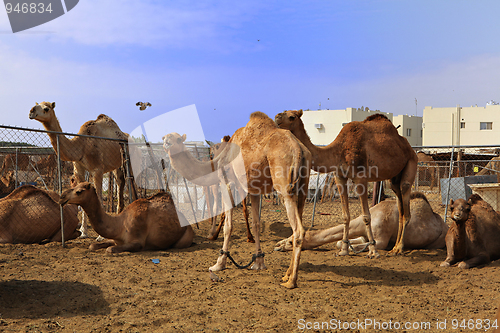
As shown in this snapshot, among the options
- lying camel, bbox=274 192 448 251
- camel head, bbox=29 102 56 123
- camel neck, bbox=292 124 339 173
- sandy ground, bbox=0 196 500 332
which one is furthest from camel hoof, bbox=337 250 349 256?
camel head, bbox=29 102 56 123

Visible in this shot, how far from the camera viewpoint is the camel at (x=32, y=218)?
7363 millimetres

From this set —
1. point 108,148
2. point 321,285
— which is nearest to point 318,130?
point 108,148

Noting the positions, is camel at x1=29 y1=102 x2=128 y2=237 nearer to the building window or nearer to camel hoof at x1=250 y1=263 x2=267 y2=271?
camel hoof at x1=250 y1=263 x2=267 y2=271

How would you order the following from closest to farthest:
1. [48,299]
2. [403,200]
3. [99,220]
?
[48,299], [99,220], [403,200]

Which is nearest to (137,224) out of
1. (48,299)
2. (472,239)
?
(48,299)

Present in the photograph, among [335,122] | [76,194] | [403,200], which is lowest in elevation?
[403,200]

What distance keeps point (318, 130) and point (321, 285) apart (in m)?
44.8

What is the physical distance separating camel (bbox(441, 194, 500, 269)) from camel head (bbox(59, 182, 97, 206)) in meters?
6.30

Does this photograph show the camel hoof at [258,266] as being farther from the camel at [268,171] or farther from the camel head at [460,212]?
the camel head at [460,212]

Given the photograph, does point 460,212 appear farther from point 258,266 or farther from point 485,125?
point 485,125

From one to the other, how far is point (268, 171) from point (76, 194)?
351 centimetres

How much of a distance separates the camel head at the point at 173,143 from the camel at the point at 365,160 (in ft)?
7.92

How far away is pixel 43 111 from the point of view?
8.06 meters

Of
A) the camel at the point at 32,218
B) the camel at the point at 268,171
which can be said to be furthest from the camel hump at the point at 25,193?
the camel at the point at 268,171
